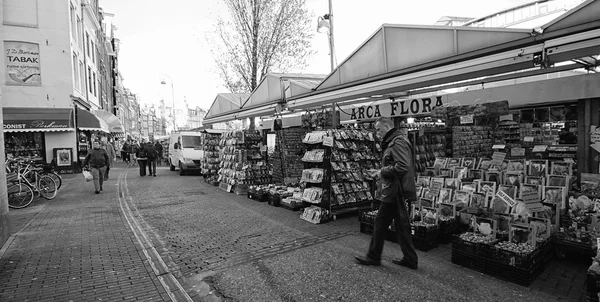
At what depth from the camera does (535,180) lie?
18.2ft

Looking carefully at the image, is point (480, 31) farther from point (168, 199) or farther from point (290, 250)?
point (168, 199)

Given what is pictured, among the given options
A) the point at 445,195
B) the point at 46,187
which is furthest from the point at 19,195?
the point at 445,195

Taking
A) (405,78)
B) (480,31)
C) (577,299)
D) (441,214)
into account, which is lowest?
(577,299)

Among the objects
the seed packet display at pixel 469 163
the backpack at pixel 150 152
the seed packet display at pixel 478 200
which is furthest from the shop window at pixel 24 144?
the seed packet display at pixel 478 200

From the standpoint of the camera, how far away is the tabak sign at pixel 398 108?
28.8 feet

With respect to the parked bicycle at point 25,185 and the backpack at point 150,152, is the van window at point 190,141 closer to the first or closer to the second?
the backpack at point 150,152

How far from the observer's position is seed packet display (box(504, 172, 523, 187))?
5.58 meters

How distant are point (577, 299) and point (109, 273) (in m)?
A: 5.64

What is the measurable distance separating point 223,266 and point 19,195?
7.68 metres

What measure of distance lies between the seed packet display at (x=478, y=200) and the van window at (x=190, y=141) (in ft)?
49.2

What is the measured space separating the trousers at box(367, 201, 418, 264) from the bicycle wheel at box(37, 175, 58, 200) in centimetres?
1027

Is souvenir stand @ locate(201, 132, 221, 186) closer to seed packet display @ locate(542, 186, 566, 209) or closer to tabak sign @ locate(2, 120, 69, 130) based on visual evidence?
tabak sign @ locate(2, 120, 69, 130)

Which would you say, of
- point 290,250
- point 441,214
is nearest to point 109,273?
point 290,250

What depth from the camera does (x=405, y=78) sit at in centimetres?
570
